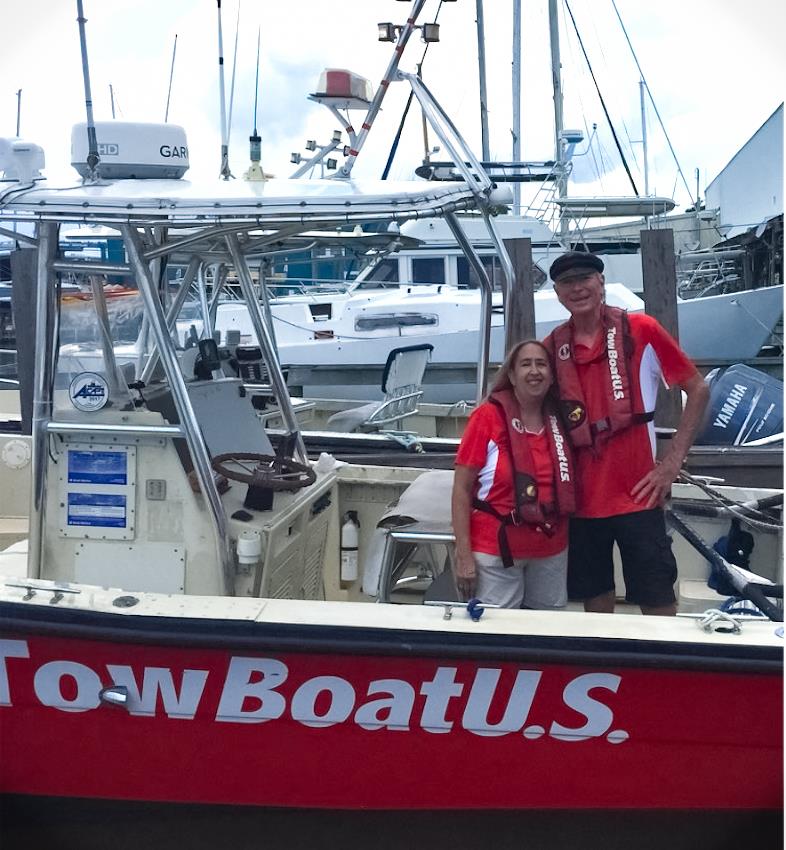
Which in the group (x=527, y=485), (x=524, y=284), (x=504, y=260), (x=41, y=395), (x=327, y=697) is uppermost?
(x=524, y=284)

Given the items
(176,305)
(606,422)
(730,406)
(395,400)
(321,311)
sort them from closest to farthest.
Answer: (606,422)
(176,305)
(730,406)
(395,400)
(321,311)

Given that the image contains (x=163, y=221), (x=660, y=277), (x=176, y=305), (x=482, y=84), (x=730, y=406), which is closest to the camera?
(x=163, y=221)

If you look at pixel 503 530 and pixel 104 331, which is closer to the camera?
pixel 503 530

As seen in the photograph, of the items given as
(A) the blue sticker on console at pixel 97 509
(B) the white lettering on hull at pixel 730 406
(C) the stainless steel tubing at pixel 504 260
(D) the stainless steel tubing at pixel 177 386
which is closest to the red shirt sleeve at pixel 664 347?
(C) the stainless steel tubing at pixel 504 260

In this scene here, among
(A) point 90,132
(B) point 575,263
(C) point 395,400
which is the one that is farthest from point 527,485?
(C) point 395,400

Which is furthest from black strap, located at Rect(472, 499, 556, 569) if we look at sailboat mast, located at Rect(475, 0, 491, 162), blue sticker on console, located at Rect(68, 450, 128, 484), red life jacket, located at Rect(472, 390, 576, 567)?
sailboat mast, located at Rect(475, 0, 491, 162)

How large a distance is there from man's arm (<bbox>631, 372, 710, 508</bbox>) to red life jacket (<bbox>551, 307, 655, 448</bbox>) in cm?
13

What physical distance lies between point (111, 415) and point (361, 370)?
8.26 m

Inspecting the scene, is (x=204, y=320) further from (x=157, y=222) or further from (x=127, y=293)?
(x=157, y=222)

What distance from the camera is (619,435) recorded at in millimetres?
3141

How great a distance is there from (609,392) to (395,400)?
4958 millimetres

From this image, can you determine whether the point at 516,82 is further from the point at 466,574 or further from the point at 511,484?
the point at 466,574

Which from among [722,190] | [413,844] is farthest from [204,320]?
[722,190]

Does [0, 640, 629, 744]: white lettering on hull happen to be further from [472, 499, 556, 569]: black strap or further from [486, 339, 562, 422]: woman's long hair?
[486, 339, 562, 422]: woman's long hair
